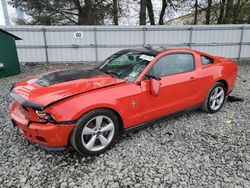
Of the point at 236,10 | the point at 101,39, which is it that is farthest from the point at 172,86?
the point at 236,10

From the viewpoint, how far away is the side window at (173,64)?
3.41m

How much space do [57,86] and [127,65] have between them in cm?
124

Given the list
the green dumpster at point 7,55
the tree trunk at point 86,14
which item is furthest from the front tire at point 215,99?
→ the tree trunk at point 86,14

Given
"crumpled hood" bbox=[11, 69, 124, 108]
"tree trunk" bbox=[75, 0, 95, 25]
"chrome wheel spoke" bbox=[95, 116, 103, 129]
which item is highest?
"tree trunk" bbox=[75, 0, 95, 25]

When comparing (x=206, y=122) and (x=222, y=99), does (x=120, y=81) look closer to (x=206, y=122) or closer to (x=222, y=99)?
(x=206, y=122)

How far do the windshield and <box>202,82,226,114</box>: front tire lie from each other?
164 cm

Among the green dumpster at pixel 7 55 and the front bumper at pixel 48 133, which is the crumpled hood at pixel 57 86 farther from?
the green dumpster at pixel 7 55

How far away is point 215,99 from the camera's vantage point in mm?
4355

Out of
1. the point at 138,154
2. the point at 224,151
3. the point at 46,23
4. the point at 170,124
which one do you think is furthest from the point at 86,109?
the point at 46,23

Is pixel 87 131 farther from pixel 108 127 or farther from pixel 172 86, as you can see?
pixel 172 86

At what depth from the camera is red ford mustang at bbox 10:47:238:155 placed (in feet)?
8.44

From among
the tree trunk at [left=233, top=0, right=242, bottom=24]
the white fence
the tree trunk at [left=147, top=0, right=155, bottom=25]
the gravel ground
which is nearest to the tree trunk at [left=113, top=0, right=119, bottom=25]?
the tree trunk at [left=147, top=0, right=155, bottom=25]

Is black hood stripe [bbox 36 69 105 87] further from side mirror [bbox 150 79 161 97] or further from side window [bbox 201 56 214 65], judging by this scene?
side window [bbox 201 56 214 65]

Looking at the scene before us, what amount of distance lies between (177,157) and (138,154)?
0.54 metres
